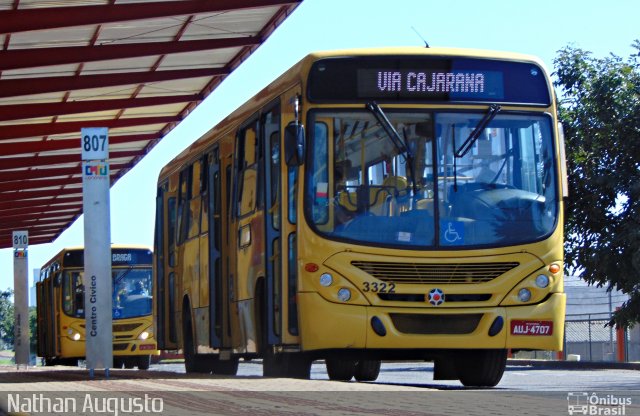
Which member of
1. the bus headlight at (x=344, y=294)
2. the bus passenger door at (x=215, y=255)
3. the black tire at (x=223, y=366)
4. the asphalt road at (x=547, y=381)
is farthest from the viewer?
the black tire at (x=223, y=366)

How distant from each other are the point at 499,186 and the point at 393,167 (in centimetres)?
112

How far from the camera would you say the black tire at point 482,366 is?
15477mm

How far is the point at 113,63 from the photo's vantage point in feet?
123

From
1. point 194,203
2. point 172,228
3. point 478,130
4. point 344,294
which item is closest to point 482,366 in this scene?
point 344,294

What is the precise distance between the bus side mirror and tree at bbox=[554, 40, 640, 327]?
1782cm

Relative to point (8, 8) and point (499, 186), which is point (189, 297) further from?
point (8, 8)

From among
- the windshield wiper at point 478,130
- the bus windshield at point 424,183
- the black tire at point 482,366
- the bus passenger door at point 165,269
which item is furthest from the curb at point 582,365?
the windshield wiper at point 478,130

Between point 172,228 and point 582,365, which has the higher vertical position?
point 172,228

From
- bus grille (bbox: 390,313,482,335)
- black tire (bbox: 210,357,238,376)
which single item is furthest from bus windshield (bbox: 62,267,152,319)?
bus grille (bbox: 390,313,482,335)

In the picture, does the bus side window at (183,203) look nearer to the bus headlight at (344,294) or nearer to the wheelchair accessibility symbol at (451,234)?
the bus headlight at (344,294)

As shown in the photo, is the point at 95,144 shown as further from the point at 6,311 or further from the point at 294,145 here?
the point at 6,311

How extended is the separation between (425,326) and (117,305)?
73.7 ft

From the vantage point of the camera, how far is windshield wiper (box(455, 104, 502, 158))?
14461mm

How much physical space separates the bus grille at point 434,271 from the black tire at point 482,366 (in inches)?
51.4
